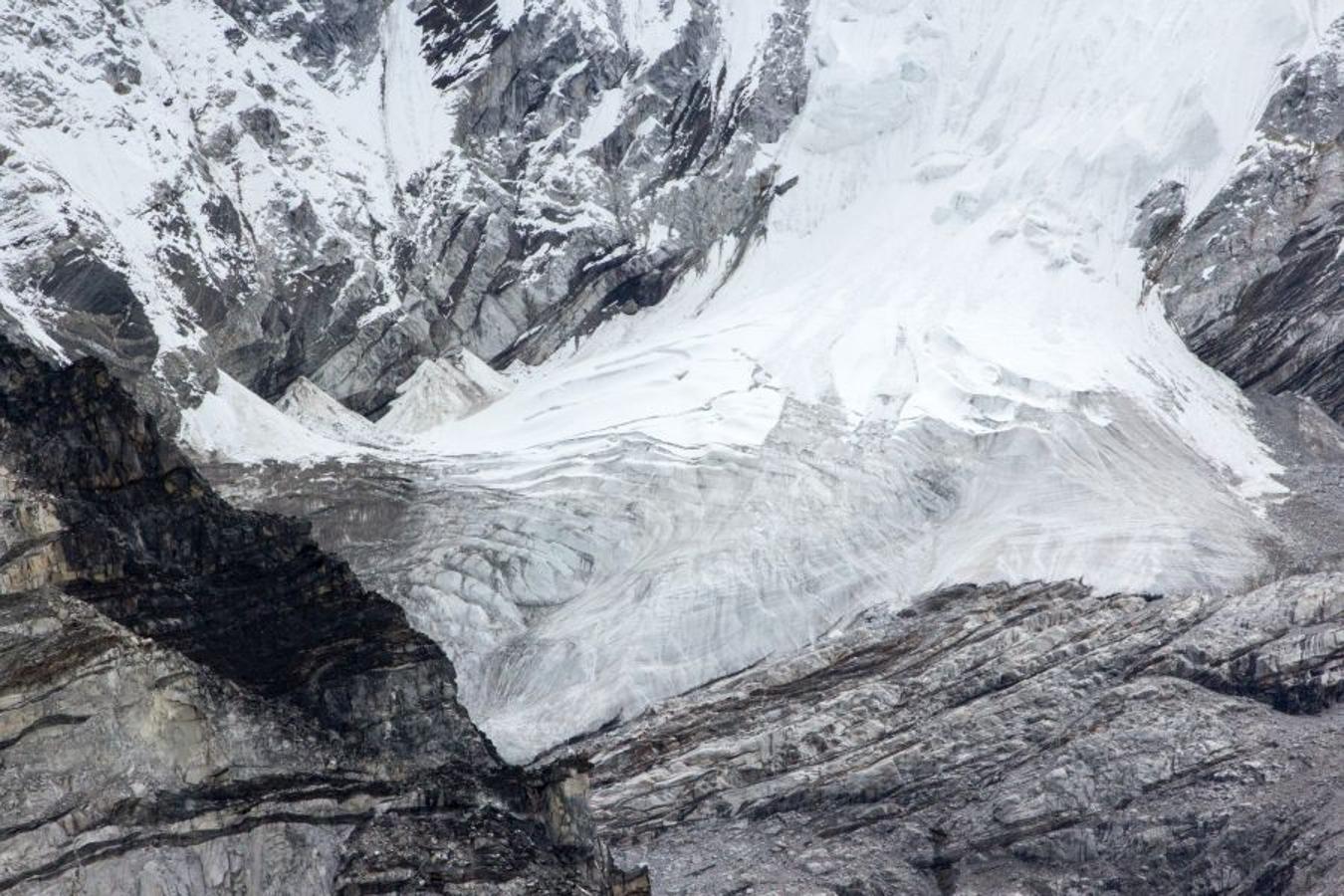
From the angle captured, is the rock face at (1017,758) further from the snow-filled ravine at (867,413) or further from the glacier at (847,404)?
the snow-filled ravine at (867,413)

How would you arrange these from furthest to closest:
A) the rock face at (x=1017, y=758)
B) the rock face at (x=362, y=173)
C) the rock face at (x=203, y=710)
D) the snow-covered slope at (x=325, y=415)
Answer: the snow-covered slope at (x=325, y=415)
the rock face at (x=362, y=173)
the rock face at (x=1017, y=758)
the rock face at (x=203, y=710)

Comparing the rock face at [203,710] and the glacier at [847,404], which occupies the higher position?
the glacier at [847,404]

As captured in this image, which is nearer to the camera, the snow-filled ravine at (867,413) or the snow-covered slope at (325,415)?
the snow-filled ravine at (867,413)

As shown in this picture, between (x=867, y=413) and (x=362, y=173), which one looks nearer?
(x=867, y=413)

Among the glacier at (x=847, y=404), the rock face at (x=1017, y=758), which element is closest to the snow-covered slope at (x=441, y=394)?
the glacier at (x=847, y=404)

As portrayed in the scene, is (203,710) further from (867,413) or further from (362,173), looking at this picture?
(362,173)

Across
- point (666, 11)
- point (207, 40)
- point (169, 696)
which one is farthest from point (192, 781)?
point (666, 11)

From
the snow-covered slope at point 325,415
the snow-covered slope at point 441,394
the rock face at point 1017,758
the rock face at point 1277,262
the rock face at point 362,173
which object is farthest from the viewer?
the snow-covered slope at point 441,394

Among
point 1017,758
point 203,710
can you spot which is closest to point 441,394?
point 1017,758
